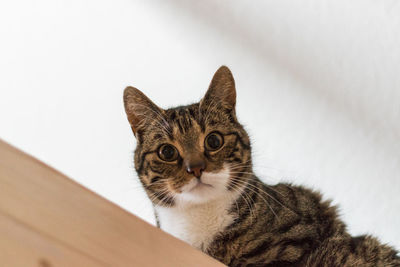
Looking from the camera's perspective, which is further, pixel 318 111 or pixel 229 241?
pixel 318 111

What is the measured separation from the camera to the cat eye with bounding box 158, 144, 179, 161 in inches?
47.6

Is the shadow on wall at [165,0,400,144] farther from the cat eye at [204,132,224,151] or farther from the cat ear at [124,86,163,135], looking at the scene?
the cat eye at [204,132,224,151]

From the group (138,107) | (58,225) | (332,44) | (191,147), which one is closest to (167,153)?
(191,147)

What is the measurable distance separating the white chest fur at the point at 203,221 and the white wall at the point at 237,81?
0.96ft

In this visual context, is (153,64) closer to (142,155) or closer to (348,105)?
(142,155)

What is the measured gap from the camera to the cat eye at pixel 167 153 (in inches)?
47.6

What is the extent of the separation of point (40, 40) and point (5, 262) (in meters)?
1.13

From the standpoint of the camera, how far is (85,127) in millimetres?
1607

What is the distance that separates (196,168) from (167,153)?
5.6 inches

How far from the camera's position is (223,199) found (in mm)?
1211

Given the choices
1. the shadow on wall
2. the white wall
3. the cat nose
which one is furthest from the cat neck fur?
the shadow on wall

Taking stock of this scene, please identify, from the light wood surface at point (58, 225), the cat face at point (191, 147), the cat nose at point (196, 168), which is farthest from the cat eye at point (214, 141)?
the light wood surface at point (58, 225)

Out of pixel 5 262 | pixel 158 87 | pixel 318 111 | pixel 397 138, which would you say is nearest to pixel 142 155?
pixel 158 87

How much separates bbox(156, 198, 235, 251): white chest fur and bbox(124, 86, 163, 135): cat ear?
11.5 inches
